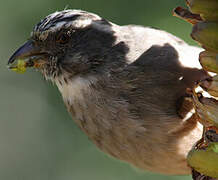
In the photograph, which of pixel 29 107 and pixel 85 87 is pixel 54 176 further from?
pixel 85 87

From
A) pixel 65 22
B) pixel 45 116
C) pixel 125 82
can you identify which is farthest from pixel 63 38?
pixel 45 116

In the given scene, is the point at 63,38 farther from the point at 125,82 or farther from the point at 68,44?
the point at 125,82

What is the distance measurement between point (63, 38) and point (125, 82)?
0.61 metres

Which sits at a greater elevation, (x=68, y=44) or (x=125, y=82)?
(x=68, y=44)

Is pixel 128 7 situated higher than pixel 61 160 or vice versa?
pixel 128 7

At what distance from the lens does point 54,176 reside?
6.20 m

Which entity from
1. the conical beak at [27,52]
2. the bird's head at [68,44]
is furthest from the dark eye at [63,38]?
the conical beak at [27,52]

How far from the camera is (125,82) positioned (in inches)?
135

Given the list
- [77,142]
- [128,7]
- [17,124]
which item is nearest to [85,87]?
[128,7]

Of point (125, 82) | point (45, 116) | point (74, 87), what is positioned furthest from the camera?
point (45, 116)

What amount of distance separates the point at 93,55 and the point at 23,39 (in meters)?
2.60

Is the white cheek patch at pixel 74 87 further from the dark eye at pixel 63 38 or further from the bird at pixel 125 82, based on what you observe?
the dark eye at pixel 63 38

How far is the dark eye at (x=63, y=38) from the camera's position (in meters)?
3.70

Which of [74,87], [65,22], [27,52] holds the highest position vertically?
[65,22]
